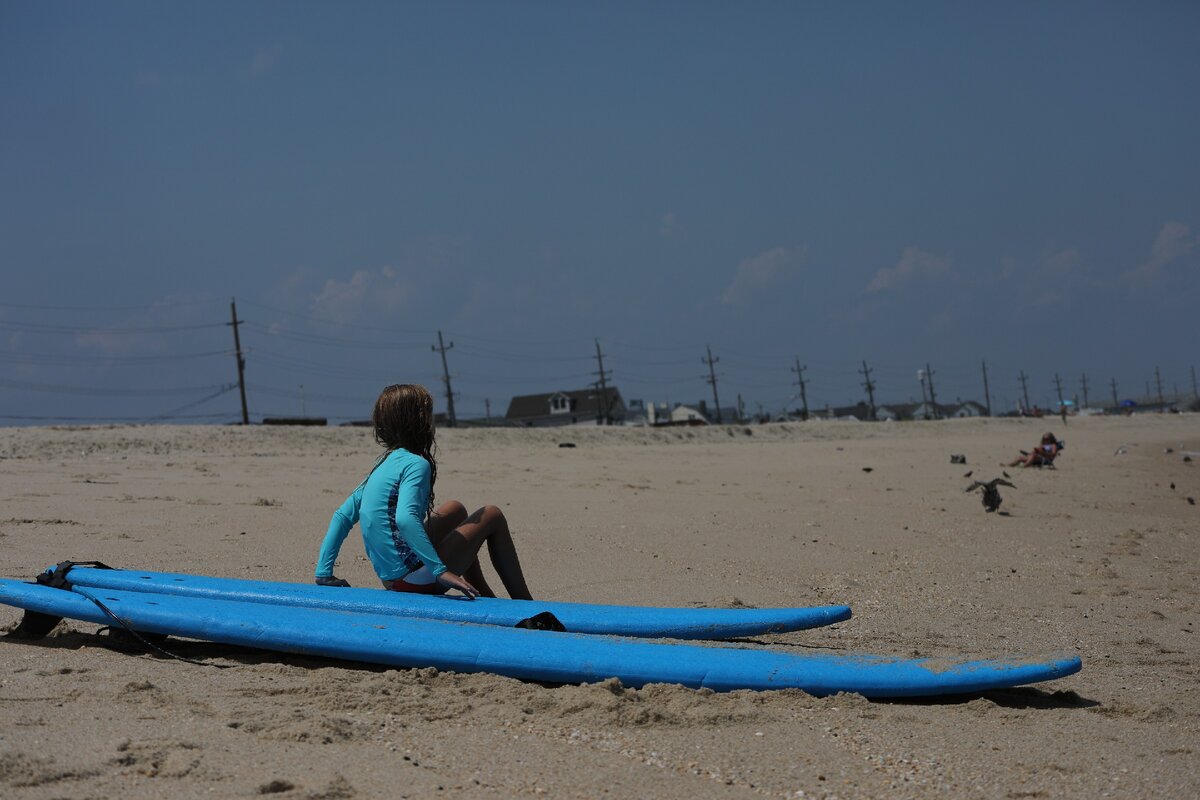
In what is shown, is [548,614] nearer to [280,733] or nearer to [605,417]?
[280,733]

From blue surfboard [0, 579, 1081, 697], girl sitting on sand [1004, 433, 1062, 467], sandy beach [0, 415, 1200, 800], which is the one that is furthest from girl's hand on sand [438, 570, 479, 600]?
girl sitting on sand [1004, 433, 1062, 467]

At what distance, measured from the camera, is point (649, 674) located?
10.7ft

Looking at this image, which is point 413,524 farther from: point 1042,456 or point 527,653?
point 1042,456

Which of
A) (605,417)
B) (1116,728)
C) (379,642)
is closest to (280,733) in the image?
(379,642)

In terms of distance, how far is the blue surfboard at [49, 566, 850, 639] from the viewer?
3.98m

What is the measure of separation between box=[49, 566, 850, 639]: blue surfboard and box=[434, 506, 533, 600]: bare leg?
181mm

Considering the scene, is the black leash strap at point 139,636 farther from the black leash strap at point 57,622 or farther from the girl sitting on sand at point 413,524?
the girl sitting on sand at point 413,524

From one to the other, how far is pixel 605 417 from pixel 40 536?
54.3m

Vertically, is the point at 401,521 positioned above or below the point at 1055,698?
above

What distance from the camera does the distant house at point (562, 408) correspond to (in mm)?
69188

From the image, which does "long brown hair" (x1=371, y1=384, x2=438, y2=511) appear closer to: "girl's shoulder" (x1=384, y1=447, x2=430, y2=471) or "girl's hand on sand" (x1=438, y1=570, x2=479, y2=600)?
"girl's shoulder" (x1=384, y1=447, x2=430, y2=471)

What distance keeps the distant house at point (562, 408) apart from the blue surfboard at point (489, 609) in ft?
205

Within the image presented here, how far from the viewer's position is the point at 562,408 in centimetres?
7081

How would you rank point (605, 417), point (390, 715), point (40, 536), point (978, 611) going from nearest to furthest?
point (390, 715) → point (978, 611) → point (40, 536) → point (605, 417)
